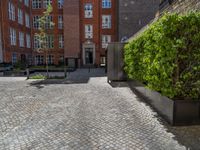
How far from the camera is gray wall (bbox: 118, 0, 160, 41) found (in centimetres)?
2837

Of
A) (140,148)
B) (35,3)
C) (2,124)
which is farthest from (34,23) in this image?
(140,148)

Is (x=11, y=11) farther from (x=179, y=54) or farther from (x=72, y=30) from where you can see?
(x=179, y=54)

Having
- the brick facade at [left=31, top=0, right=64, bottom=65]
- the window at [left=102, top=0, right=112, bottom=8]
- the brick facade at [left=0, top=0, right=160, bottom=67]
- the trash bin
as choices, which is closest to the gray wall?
the brick facade at [left=0, top=0, right=160, bottom=67]

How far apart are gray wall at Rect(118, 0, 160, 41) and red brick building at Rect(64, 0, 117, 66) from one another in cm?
235

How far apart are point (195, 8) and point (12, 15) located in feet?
85.0

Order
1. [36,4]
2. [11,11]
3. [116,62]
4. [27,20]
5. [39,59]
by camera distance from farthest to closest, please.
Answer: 1. [39,59]
2. [36,4]
3. [27,20]
4. [11,11]
5. [116,62]

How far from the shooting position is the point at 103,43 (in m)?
30.9

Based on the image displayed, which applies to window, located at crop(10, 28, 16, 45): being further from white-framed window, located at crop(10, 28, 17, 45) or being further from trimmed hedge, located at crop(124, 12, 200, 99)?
trimmed hedge, located at crop(124, 12, 200, 99)

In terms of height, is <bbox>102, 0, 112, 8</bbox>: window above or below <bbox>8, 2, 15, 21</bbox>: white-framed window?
above

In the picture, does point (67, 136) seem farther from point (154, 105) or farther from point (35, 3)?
point (35, 3)

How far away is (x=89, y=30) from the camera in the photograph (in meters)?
30.4

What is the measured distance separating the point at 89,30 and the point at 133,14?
7.81 meters

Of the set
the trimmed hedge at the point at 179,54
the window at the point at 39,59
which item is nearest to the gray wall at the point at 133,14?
the window at the point at 39,59

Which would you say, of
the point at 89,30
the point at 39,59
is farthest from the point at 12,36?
the point at 89,30
